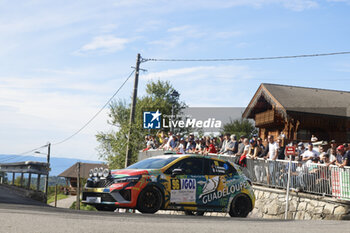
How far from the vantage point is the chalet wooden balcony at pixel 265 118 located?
30625mm

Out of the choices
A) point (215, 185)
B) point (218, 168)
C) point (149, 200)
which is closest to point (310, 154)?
point (218, 168)

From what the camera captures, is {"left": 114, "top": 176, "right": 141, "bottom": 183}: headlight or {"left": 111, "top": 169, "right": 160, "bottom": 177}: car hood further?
{"left": 111, "top": 169, "right": 160, "bottom": 177}: car hood

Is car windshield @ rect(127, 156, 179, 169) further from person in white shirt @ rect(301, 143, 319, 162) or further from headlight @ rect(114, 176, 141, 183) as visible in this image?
person in white shirt @ rect(301, 143, 319, 162)

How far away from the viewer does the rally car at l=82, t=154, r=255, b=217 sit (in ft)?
34.6

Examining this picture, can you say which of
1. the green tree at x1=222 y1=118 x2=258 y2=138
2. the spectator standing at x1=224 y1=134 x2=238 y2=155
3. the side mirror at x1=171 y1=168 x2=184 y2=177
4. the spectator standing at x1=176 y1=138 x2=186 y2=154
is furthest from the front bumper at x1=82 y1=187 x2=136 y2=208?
the green tree at x1=222 y1=118 x2=258 y2=138

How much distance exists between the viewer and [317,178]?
14.1 m

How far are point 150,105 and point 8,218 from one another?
53.8 metres

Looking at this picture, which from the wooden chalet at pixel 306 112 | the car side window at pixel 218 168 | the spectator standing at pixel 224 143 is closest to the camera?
the car side window at pixel 218 168

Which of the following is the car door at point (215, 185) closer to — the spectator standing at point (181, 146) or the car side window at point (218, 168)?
the car side window at point (218, 168)

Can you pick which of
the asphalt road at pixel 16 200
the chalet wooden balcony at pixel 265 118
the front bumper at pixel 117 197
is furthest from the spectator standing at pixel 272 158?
the chalet wooden balcony at pixel 265 118

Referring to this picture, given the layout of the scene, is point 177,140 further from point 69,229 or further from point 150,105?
point 150,105

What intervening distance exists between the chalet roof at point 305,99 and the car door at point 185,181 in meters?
15.3

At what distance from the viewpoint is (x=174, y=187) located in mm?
11242

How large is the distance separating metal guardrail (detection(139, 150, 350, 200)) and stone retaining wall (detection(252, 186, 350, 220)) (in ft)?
0.68
